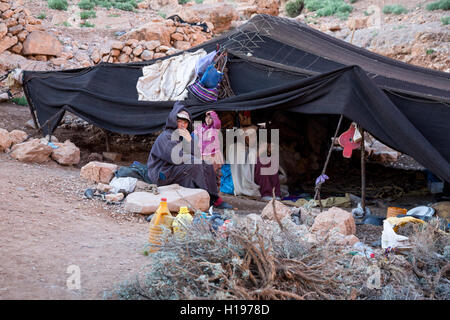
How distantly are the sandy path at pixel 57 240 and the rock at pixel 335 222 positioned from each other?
1486mm

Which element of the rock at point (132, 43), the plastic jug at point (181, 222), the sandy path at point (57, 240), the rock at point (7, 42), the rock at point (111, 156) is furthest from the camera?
the rock at point (132, 43)

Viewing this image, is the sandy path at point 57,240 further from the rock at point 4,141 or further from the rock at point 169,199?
the rock at point 4,141

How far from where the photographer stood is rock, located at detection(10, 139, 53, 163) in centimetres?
593

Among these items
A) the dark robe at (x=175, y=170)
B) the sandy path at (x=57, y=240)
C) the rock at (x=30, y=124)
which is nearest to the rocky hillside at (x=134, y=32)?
the rock at (x=30, y=124)

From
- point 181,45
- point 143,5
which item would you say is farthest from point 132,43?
point 143,5

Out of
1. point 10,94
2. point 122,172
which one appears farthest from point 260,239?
point 10,94

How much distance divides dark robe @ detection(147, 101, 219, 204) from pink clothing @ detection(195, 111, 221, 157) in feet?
1.87

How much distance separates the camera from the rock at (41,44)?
35.2 feet

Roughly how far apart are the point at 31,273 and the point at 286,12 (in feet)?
73.4

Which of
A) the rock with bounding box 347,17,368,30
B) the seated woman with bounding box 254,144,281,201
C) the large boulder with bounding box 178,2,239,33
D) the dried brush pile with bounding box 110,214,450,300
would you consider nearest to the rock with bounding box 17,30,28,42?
the large boulder with bounding box 178,2,239,33

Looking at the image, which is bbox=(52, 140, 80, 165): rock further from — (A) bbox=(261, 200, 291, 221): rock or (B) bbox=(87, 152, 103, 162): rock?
(A) bbox=(261, 200, 291, 221): rock

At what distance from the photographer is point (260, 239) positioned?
2.20 metres

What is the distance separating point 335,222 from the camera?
3580 mm

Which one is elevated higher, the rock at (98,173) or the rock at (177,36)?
the rock at (177,36)
